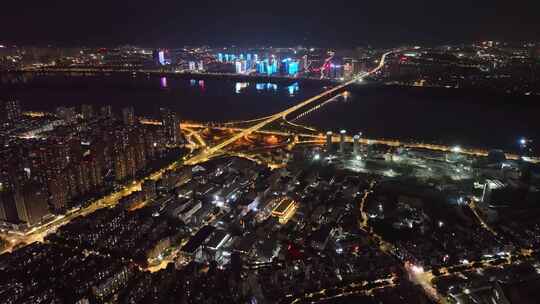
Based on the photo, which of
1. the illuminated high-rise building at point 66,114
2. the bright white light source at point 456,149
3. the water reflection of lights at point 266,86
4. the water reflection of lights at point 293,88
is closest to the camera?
the bright white light source at point 456,149

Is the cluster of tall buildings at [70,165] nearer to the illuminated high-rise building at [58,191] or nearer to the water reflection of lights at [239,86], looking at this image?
the illuminated high-rise building at [58,191]

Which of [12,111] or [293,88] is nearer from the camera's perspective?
[12,111]

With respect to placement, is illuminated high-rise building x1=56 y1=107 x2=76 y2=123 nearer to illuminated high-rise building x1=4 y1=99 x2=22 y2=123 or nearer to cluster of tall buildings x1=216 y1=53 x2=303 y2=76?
illuminated high-rise building x1=4 y1=99 x2=22 y2=123

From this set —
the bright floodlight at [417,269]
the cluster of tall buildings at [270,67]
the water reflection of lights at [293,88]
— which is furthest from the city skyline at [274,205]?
the cluster of tall buildings at [270,67]

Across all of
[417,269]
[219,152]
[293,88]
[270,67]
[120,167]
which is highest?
[270,67]

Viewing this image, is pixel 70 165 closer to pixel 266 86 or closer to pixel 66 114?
pixel 66 114

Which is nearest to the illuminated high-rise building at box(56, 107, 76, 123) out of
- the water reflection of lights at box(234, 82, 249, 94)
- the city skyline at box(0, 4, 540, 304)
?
the city skyline at box(0, 4, 540, 304)

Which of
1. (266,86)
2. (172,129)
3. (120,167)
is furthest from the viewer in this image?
(266,86)

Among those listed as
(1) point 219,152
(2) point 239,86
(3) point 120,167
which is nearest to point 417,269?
(1) point 219,152

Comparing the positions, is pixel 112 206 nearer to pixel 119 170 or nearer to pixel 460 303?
pixel 119 170

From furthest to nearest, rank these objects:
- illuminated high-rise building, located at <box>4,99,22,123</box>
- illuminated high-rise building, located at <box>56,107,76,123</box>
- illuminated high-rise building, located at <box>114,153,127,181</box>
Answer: illuminated high-rise building, located at <box>4,99,22,123</box> → illuminated high-rise building, located at <box>56,107,76,123</box> → illuminated high-rise building, located at <box>114,153,127,181</box>

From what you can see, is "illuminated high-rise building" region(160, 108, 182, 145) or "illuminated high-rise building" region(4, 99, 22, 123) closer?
"illuminated high-rise building" region(160, 108, 182, 145)

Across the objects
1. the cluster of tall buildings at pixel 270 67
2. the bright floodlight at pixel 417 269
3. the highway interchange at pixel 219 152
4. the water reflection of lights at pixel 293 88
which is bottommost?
the bright floodlight at pixel 417 269
